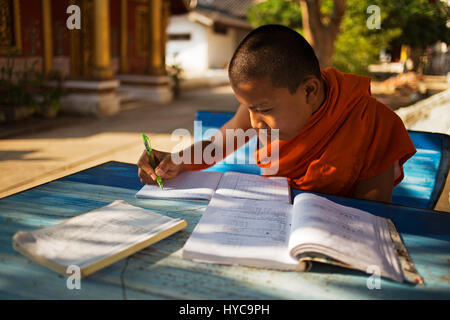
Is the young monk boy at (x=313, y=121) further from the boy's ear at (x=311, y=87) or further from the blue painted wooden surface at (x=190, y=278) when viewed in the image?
the blue painted wooden surface at (x=190, y=278)

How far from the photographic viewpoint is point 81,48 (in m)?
8.41

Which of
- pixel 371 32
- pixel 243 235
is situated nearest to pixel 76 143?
pixel 243 235

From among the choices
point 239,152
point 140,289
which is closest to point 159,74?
point 239,152

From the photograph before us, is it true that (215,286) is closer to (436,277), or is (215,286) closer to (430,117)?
(436,277)

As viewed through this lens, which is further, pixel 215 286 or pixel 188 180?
pixel 188 180

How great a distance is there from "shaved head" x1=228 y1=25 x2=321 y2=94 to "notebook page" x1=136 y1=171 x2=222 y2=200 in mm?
393

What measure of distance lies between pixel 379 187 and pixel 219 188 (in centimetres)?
64

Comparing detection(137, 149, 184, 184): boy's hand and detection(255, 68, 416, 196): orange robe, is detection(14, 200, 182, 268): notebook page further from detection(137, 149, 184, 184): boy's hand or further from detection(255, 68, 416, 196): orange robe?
detection(255, 68, 416, 196): orange robe

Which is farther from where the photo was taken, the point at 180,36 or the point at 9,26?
the point at 180,36

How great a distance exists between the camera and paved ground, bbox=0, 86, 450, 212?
149 inches

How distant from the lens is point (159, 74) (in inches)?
391

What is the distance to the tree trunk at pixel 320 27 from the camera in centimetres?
585

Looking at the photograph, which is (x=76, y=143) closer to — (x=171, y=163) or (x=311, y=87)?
(x=171, y=163)
